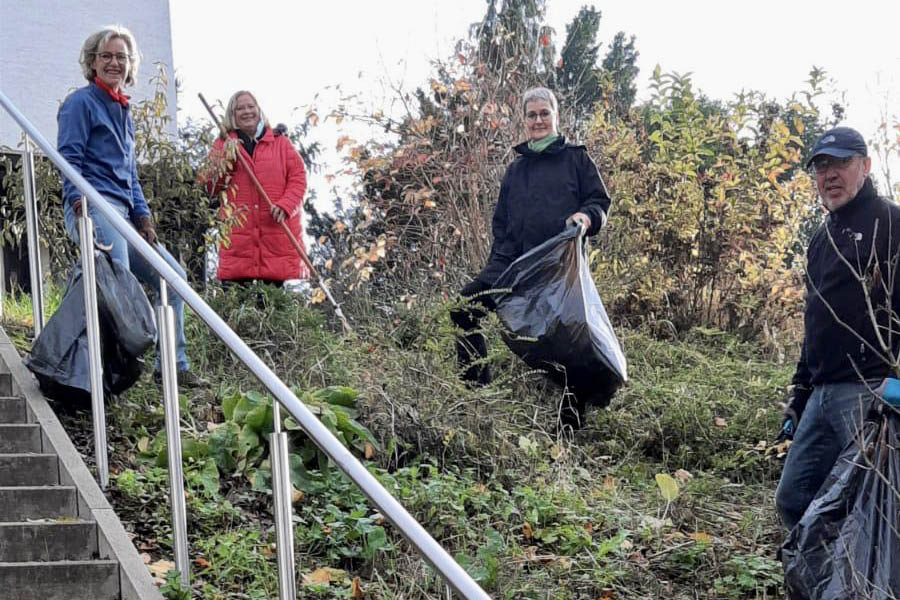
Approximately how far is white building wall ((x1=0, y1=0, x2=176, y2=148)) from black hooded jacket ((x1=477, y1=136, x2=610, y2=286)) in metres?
5.86

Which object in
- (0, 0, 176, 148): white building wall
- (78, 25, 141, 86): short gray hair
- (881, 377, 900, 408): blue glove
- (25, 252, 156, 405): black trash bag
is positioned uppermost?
(0, 0, 176, 148): white building wall

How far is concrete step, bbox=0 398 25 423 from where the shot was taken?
4.59 metres

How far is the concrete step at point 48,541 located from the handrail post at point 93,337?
44 centimetres

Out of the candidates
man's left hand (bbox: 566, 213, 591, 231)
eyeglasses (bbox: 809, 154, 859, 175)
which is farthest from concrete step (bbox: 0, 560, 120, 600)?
man's left hand (bbox: 566, 213, 591, 231)

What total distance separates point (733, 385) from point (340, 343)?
222 centimetres

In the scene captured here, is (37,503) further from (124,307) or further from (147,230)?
(147,230)

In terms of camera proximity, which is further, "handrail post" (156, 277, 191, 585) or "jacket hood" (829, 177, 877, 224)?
"jacket hood" (829, 177, 877, 224)

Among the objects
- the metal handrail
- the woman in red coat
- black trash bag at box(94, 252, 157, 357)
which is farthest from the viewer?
the woman in red coat

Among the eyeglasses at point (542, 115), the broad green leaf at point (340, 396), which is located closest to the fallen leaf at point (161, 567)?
the broad green leaf at point (340, 396)

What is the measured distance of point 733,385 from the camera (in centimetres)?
680

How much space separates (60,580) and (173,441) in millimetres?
497

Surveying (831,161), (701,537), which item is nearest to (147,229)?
(701,537)

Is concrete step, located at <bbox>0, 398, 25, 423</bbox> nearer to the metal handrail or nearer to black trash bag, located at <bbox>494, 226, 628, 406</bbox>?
the metal handrail

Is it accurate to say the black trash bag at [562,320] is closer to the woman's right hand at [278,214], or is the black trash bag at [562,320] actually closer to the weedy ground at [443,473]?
the weedy ground at [443,473]
